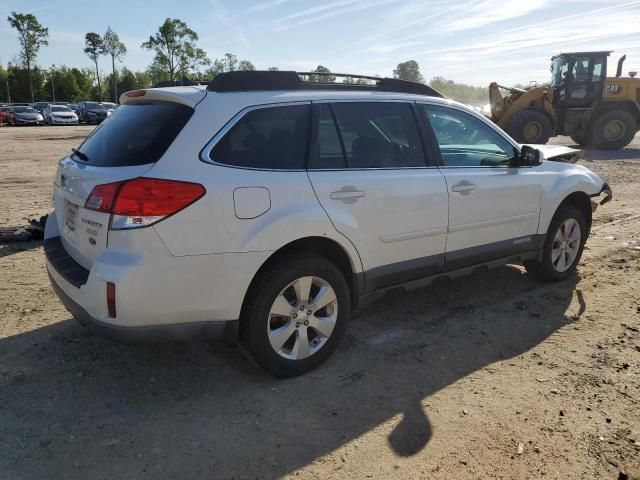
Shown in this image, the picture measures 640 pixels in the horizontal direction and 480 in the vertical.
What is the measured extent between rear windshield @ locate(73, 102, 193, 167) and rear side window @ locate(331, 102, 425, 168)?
1078 millimetres

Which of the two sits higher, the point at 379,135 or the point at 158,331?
the point at 379,135

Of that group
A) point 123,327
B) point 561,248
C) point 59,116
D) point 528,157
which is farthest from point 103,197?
A: point 59,116

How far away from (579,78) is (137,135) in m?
17.3

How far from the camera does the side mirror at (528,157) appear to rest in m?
4.48

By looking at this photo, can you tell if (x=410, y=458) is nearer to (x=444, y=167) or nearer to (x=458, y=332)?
(x=458, y=332)

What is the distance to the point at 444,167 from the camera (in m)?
3.96

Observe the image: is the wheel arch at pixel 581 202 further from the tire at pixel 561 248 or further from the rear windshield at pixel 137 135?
the rear windshield at pixel 137 135

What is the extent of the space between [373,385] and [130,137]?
210cm

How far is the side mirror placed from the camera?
4480 millimetres

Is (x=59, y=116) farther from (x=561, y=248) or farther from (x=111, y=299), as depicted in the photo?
(x=111, y=299)

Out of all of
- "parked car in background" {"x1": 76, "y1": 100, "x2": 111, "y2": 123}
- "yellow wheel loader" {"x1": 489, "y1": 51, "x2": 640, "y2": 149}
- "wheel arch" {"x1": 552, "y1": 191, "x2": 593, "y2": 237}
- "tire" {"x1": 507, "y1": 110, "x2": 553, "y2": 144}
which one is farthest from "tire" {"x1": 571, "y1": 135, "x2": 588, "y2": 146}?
"parked car in background" {"x1": 76, "y1": 100, "x2": 111, "y2": 123}

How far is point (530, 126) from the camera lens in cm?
1630

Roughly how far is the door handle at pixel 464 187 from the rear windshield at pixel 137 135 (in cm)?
204

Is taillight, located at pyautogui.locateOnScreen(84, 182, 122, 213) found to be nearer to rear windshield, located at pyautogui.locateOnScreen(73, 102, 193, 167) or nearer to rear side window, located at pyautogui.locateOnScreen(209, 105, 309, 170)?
rear windshield, located at pyautogui.locateOnScreen(73, 102, 193, 167)
